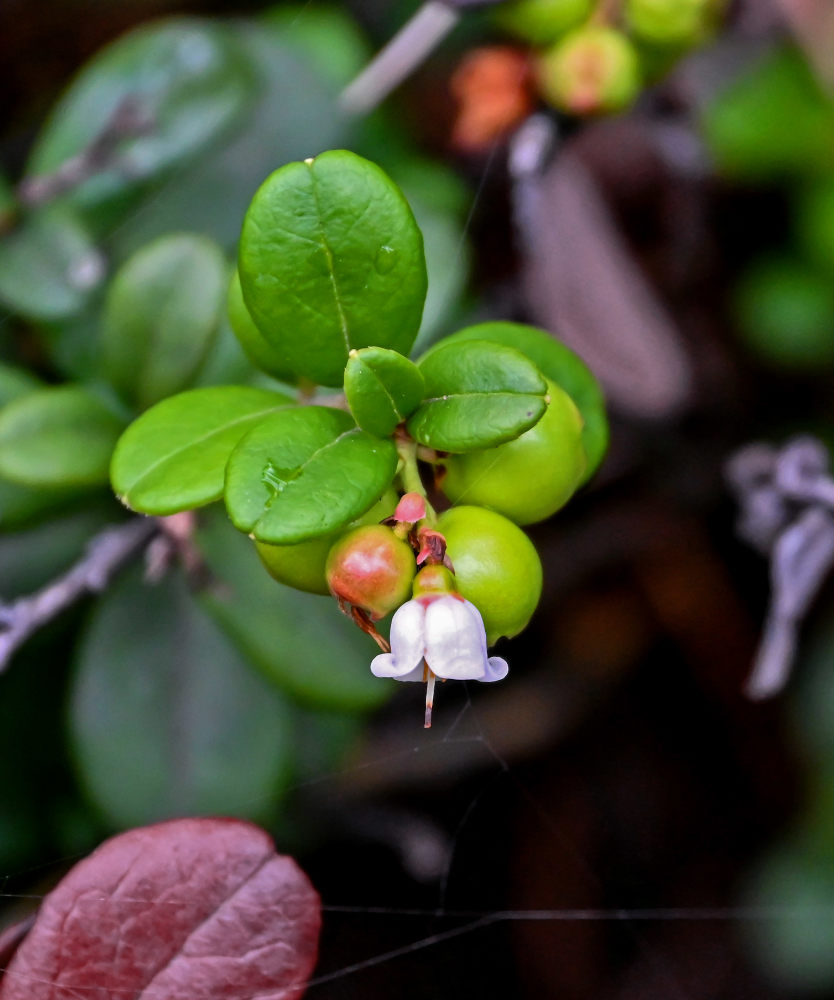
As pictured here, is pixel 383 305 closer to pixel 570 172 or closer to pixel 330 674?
pixel 330 674

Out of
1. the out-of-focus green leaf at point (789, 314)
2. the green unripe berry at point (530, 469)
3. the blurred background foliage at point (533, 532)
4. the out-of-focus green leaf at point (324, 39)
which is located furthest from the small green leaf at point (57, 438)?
the out-of-focus green leaf at point (789, 314)

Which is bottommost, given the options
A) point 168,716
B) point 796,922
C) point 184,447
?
point 796,922

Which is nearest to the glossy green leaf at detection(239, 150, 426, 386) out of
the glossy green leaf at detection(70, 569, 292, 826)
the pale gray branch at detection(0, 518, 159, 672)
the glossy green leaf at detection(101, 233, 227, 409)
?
the glossy green leaf at detection(101, 233, 227, 409)

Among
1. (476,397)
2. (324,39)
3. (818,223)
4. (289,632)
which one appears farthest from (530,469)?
(818,223)

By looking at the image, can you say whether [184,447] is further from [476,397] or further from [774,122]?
[774,122]

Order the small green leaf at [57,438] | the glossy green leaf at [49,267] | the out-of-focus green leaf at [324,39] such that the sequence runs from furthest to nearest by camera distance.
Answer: the out-of-focus green leaf at [324,39] < the glossy green leaf at [49,267] < the small green leaf at [57,438]

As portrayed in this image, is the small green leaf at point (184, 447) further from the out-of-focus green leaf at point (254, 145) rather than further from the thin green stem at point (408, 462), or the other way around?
the out-of-focus green leaf at point (254, 145)
